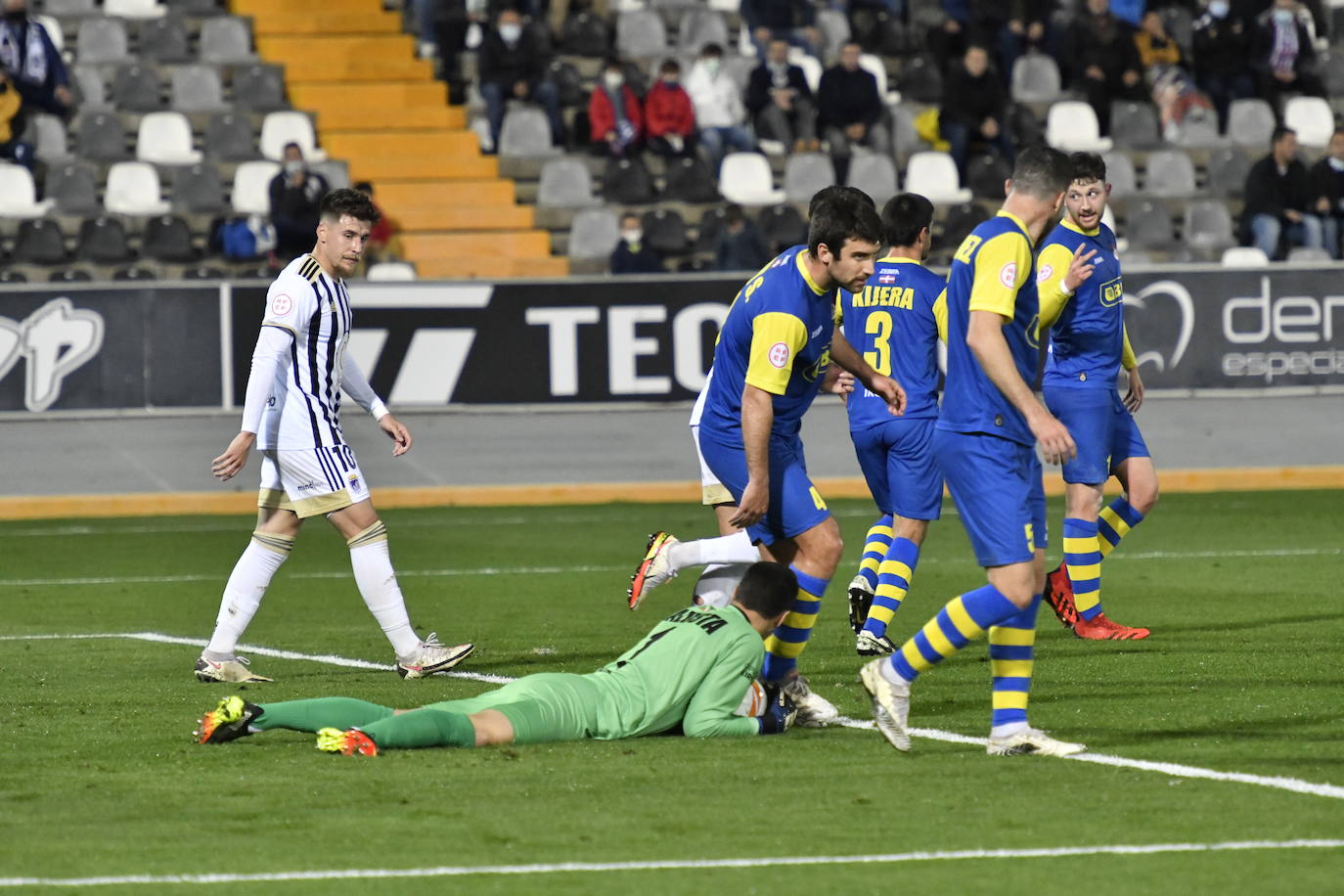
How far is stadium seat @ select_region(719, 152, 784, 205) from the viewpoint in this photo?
23.9 metres

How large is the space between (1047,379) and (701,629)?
395 cm

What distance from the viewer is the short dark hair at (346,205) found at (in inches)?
364

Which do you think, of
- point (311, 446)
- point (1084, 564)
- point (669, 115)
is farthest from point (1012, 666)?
point (669, 115)

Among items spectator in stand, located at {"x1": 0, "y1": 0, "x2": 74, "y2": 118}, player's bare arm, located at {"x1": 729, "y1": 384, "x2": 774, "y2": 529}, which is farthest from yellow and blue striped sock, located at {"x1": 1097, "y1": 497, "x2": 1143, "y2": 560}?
spectator in stand, located at {"x1": 0, "y1": 0, "x2": 74, "y2": 118}

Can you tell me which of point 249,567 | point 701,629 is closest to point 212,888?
point 701,629

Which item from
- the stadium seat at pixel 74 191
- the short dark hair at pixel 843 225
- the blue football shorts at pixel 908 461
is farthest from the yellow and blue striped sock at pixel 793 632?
the stadium seat at pixel 74 191

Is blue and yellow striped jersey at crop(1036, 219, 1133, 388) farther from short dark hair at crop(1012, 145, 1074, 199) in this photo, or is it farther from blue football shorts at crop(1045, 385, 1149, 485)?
short dark hair at crop(1012, 145, 1074, 199)

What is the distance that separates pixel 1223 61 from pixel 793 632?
19662 mm

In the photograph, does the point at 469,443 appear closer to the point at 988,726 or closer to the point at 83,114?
the point at 83,114

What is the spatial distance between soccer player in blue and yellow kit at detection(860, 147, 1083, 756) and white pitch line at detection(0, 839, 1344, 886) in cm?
145

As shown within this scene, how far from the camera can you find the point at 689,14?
85.0ft

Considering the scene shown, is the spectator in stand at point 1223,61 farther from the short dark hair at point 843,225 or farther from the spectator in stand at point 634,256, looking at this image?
the short dark hair at point 843,225

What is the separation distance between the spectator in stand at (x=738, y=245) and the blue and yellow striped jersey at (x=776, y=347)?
1268 centimetres

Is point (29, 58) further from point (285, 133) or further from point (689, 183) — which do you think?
point (689, 183)
